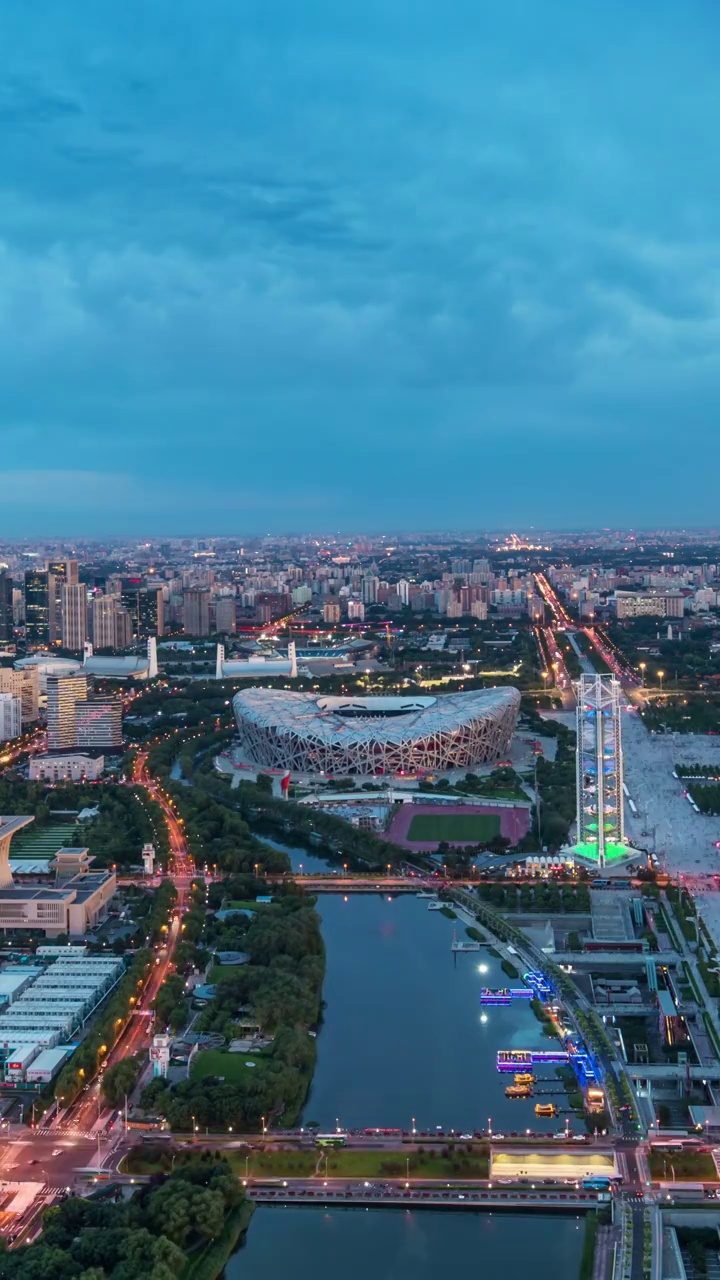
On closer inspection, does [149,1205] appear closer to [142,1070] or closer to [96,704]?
[142,1070]

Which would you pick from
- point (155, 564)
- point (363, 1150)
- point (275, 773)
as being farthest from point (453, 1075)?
point (155, 564)

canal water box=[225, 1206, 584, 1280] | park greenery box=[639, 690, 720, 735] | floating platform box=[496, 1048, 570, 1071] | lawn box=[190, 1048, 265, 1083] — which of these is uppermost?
park greenery box=[639, 690, 720, 735]

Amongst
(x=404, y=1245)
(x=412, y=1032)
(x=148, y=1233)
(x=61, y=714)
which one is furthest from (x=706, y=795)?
(x=148, y=1233)

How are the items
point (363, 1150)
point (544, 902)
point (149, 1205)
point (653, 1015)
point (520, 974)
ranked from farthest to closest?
point (544, 902) → point (520, 974) → point (653, 1015) → point (363, 1150) → point (149, 1205)

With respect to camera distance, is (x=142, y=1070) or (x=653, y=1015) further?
(x=653, y=1015)

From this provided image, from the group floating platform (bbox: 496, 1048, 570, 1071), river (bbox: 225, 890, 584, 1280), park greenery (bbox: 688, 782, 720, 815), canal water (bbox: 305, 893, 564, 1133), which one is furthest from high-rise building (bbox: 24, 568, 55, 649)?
floating platform (bbox: 496, 1048, 570, 1071)

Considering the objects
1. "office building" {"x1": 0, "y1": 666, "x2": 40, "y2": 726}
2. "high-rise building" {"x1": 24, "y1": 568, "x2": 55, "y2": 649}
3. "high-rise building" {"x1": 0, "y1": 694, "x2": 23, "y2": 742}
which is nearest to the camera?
"high-rise building" {"x1": 0, "y1": 694, "x2": 23, "y2": 742}

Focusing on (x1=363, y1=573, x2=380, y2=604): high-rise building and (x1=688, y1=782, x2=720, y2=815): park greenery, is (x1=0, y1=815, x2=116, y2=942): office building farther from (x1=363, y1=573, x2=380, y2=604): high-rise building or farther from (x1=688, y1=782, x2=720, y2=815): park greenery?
(x1=363, y1=573, x2=380, y2=604): high-rise building

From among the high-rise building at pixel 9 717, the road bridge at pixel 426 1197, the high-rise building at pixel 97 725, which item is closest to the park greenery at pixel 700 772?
the high-rise building at pixel 97 725
